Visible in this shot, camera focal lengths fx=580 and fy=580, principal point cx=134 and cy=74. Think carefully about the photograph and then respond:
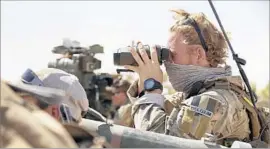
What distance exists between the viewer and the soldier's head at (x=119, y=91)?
10.3 metres

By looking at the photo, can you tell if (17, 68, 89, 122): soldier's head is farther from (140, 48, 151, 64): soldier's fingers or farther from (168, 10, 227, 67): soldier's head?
(168, 10, 227, 67): soldier's head

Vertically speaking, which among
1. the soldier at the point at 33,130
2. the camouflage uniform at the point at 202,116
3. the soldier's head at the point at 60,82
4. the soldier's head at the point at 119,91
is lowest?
the soldier's head at the point at 119,91

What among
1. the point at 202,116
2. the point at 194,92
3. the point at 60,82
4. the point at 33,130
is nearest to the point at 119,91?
the point at 194,92

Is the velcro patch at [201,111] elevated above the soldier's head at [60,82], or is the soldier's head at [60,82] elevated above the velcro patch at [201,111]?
the soldier's head at [60,82]

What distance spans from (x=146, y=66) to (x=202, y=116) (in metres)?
0.49

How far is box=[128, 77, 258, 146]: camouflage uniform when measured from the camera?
311 cm

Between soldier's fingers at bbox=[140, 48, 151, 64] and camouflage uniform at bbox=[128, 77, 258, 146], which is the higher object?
soldier's fingers at bbox=[140, 48, 151, 64]

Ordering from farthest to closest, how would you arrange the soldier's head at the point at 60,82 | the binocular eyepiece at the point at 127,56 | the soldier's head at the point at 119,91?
1. the soldier's head at the point at 119,91
2. the binocular eyepiece at the point at 127,56
3. the soldier's head at the point at 60,82

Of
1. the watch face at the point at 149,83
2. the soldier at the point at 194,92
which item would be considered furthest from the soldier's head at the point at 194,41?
the watch face at the point at 149,83

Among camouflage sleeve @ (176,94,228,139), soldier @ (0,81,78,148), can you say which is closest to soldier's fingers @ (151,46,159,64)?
camouflage sleeve @ (176,94,228,139)

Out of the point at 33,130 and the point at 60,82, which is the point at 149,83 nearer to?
the point at 60,82

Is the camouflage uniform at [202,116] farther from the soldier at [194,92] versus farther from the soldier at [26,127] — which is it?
the soldier at [26,127]

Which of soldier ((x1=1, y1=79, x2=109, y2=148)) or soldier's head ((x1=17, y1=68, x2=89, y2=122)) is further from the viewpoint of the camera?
soldier's head ((x1=17, y1=68, x2=89, y2=122))

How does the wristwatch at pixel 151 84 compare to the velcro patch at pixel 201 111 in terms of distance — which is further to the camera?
the wristwatch at pixel 151 84
